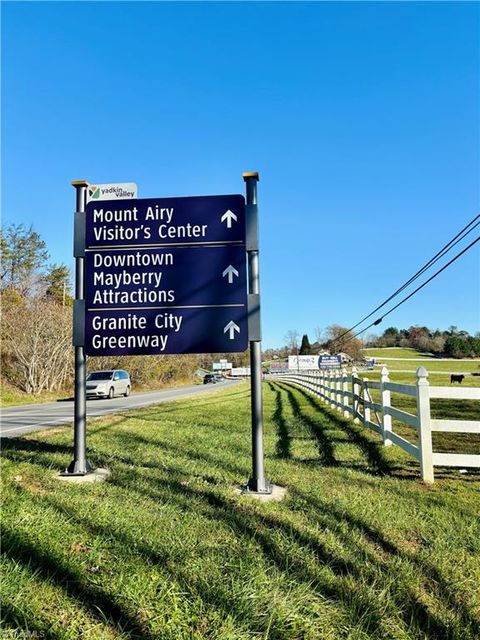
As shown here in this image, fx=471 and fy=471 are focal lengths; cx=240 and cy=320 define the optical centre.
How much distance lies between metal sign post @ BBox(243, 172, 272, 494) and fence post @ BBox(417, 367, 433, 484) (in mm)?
2019

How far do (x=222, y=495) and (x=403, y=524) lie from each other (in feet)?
5.26

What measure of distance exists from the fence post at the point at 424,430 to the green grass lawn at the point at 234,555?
0.20 m

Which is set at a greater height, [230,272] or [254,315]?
[230,272]

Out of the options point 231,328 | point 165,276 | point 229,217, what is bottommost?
point 231,328

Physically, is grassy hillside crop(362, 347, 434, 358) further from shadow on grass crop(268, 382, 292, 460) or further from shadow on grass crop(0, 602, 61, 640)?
shadow on grass crop(0, 602, 61, 640)

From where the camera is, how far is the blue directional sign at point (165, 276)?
207 inches

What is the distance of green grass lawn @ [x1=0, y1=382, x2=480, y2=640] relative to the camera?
2334mm

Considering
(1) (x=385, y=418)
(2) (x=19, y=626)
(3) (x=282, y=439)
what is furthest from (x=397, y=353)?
(2) (x=19, y=626)

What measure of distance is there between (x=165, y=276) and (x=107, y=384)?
20371 millimetres

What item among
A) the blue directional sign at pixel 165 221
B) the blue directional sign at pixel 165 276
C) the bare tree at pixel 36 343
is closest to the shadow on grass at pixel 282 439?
the blue directional sign at pixel 165 276

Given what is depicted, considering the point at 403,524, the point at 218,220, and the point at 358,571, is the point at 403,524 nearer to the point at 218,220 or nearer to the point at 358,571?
the point at 358,571

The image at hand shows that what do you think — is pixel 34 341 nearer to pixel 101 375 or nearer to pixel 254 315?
pixel 101 375

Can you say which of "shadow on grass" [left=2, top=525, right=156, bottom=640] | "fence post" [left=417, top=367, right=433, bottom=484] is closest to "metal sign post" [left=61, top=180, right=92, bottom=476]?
"shadow on grass" [left=2, top=525, right=156, bottom=640]

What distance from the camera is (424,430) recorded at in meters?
5.64
